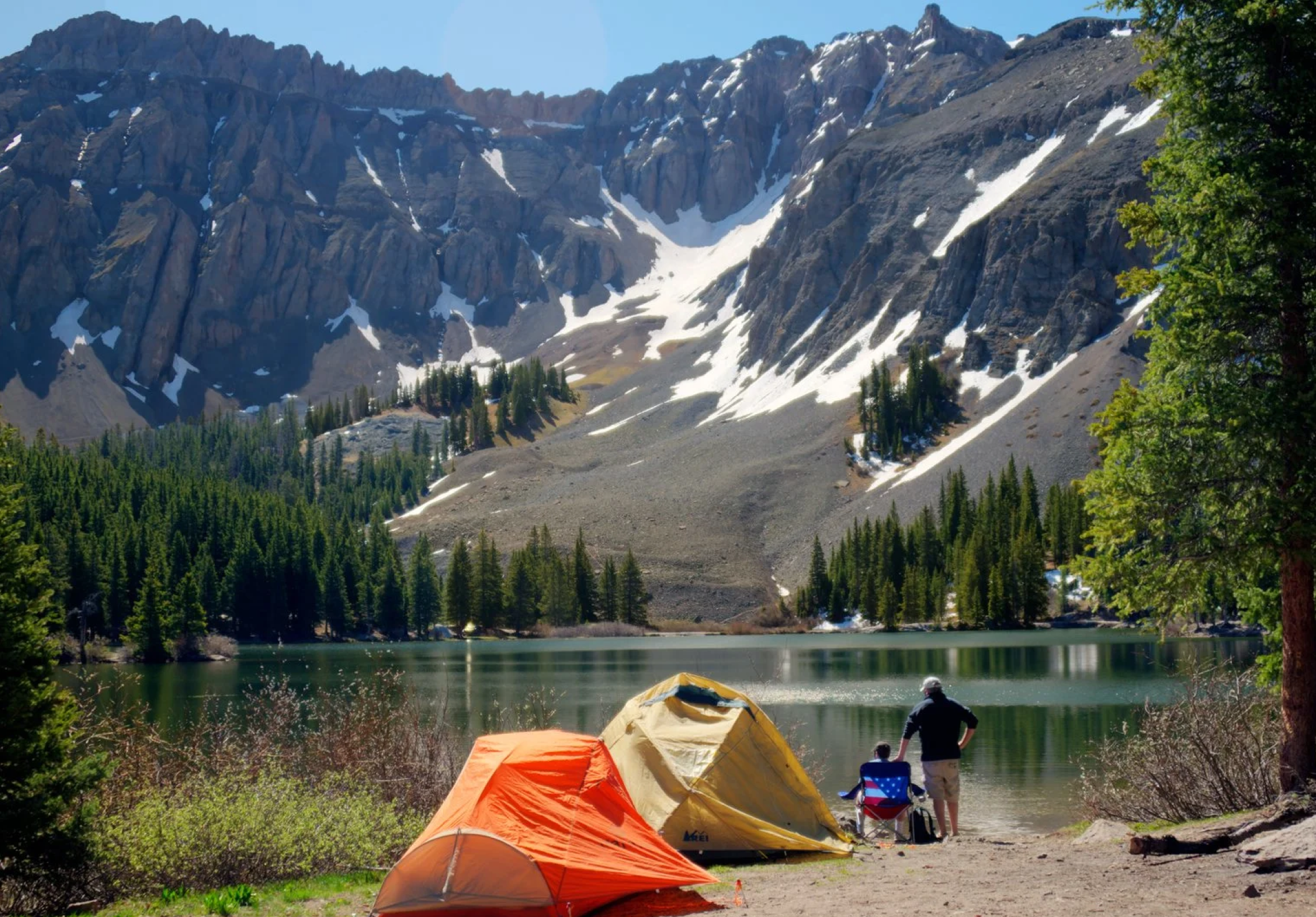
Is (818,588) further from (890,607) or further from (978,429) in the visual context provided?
(978,429)

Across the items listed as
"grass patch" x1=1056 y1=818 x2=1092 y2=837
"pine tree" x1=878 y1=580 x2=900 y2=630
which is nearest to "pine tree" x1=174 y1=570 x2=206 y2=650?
"pine tree" x1=878 y1=580 x2=900 y2=630

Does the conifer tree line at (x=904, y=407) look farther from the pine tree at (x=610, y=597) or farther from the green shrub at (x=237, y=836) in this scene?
the green shrub at (x=237, y=836)

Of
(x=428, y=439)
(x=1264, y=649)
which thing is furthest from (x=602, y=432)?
(x=1264, y=649)

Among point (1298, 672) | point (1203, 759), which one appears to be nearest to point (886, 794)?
point (1203, 759)

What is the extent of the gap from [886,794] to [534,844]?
23.2 ft

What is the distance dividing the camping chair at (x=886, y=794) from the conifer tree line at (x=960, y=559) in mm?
85236

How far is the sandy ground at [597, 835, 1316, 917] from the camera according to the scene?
1035 centimetres

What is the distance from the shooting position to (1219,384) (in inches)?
596

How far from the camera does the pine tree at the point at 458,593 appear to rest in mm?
115312

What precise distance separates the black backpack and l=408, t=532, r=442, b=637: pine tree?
10094cm

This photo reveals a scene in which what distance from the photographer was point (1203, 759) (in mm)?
15820

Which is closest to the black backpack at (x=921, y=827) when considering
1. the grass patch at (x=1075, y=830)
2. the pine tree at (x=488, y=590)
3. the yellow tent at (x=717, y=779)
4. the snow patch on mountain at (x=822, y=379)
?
the yellow tent at (x=717, y=779)

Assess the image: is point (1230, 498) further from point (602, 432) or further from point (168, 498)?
point (602, 432)

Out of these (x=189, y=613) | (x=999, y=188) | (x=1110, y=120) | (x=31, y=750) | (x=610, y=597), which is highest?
(x=1110, y=120)
